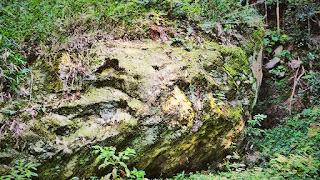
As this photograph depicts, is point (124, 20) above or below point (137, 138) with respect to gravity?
above

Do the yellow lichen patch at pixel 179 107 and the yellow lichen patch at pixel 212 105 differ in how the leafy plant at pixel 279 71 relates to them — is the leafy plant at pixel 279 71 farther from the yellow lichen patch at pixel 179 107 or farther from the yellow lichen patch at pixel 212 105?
the yellow lichen patch at pixel 179 107

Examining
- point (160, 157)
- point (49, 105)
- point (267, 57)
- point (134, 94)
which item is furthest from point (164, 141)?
point (267, 57)

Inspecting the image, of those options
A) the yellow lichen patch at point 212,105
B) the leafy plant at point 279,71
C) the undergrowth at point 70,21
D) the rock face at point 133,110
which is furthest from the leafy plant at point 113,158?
the leafy plant at point 279,71

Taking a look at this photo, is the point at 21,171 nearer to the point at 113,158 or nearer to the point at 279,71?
the point at 113,158

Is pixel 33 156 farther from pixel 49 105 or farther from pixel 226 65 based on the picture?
pixel 226 65

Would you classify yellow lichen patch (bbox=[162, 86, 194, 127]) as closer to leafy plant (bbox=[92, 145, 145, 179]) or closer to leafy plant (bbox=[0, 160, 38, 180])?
leafy plant (bbox=[92, 145, 145, 179])

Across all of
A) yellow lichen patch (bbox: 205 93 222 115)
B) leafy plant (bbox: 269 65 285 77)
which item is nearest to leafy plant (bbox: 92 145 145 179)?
yellow lichen patch (bbox: 205 93 222 115)

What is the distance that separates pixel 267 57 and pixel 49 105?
7.84 meters

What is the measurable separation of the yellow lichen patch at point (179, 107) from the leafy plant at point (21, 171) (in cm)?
225

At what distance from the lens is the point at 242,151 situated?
5617 mm

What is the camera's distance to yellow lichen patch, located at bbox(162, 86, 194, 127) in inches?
156

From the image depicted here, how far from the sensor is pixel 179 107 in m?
4.04

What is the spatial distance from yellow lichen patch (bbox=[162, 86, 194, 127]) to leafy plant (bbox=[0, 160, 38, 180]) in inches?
88.6

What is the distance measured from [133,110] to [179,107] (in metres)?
0.93
